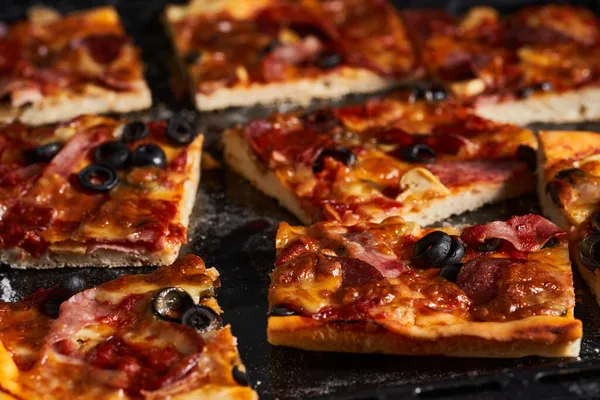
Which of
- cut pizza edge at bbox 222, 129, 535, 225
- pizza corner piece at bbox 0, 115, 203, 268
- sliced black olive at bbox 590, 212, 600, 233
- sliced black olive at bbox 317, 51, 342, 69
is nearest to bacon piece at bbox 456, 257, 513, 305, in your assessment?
sliced black olive at bbox 590, 212, 600, 233

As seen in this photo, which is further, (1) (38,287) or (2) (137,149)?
(2) (137,149)

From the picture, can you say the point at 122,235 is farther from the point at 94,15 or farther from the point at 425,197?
the point at 94,15

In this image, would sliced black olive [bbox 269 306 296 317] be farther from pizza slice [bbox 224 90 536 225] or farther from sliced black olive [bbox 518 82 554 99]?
sliced black olive [bbox 518 82 554 99]

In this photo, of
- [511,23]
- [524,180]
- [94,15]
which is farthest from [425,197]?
[94,15]

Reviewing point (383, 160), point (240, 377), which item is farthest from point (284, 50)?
point (240, 377)

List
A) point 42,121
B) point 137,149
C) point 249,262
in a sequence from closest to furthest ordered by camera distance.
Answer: point 249,262, point 137,149, point 42,121

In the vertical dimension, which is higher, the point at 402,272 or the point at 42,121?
the point at 402,272

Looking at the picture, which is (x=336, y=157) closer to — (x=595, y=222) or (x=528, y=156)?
(x=528, y=156)
